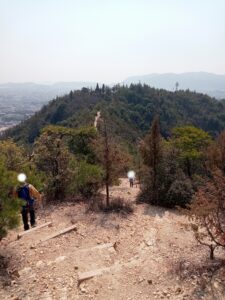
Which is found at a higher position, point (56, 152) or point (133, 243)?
point (56, 152)

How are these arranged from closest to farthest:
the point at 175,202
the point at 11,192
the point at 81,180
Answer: the point at 11,192, the point at 81,180, the point at 175,202

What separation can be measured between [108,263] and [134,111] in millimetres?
103230

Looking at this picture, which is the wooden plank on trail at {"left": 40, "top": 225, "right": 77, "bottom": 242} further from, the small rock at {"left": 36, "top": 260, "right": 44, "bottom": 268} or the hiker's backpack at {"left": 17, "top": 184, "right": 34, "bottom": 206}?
the hiker's backpack at {"left": 17, "top": 184, "right": 34, "bottom": 206}

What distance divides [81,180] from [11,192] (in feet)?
19.9

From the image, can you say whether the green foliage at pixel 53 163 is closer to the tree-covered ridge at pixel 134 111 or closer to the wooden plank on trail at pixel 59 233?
the wooden plank on trail at pixel 59 233

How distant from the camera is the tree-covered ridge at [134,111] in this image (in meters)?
101

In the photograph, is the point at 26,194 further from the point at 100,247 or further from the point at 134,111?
the point at 134,111

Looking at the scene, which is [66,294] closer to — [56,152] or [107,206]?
[107,206]

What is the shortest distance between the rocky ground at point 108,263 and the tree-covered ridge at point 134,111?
243 feet

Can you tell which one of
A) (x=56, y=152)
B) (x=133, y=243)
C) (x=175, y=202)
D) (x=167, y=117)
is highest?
(x=56, y=152)

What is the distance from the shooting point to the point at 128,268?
937cm

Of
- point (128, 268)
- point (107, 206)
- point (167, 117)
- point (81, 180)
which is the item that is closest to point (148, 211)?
point (107, 206)

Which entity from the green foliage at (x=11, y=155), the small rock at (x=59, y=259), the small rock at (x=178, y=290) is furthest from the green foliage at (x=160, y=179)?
the small rock at (x=178, y=290)

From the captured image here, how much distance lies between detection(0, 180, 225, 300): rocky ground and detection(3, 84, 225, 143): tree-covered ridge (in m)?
74.0
